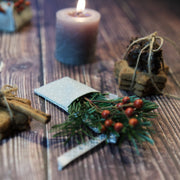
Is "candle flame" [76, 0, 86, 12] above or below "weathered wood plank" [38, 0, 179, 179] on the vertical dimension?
above

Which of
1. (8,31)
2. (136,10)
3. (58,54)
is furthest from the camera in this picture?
(136,10)

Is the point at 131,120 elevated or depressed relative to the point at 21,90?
elevated

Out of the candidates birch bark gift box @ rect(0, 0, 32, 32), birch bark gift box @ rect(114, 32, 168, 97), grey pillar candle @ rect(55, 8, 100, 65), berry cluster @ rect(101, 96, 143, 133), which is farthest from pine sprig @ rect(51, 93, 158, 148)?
birch bark gift box @ rect(0, 0, 32, 32)

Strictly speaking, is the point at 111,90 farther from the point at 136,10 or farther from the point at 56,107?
the point at 136,10

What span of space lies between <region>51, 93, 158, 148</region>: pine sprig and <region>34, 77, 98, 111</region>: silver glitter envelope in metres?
0.02

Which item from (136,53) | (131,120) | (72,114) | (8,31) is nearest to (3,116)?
(72,114)

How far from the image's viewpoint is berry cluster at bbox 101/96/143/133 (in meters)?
0.53

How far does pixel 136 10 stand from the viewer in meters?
1.56

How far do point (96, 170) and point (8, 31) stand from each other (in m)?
0.88

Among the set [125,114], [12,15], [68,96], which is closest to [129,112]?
[125,114]

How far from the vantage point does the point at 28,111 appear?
56 cm

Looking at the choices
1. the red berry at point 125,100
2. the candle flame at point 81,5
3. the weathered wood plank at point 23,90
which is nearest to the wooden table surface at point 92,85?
the weathered wood plank at point 23,90

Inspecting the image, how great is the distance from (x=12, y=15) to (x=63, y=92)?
608 mm

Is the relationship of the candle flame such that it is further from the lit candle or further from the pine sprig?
the pine sprig
